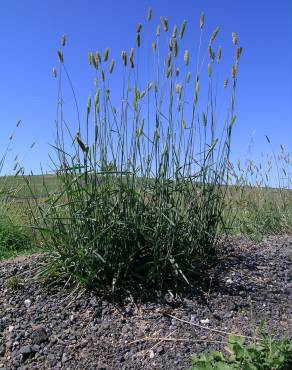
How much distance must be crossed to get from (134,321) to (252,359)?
3.02 ft

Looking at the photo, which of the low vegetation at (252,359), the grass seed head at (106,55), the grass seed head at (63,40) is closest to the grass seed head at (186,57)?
the grass seed head at (106,55)

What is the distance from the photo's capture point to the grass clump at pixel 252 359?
6.30ft

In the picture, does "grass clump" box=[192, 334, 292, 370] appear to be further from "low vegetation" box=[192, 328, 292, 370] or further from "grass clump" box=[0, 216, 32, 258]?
"grass clump" box=[0, 216, 32, 258]

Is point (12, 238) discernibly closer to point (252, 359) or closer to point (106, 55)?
point (106, 55)

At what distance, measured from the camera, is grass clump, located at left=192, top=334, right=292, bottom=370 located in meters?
1.92

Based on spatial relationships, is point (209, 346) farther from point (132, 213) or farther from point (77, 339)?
point (132, 213)

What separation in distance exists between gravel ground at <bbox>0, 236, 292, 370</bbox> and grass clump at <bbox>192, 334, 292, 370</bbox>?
1.02ft

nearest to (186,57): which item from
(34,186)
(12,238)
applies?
(34,186)

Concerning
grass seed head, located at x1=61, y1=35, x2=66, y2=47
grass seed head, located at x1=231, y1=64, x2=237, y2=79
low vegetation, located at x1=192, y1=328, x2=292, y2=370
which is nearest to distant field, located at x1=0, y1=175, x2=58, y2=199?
grass seed head, located at x1=61, y1=35, x2=66, y2=47

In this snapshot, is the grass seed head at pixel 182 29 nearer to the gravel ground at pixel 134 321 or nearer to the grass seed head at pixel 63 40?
the grass seed head at pixel 63 40

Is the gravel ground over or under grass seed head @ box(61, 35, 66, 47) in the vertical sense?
under

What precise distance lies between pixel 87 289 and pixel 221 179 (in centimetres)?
118

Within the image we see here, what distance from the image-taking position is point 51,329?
8.96 ft

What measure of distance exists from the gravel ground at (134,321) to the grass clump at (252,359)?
12.2 inches
